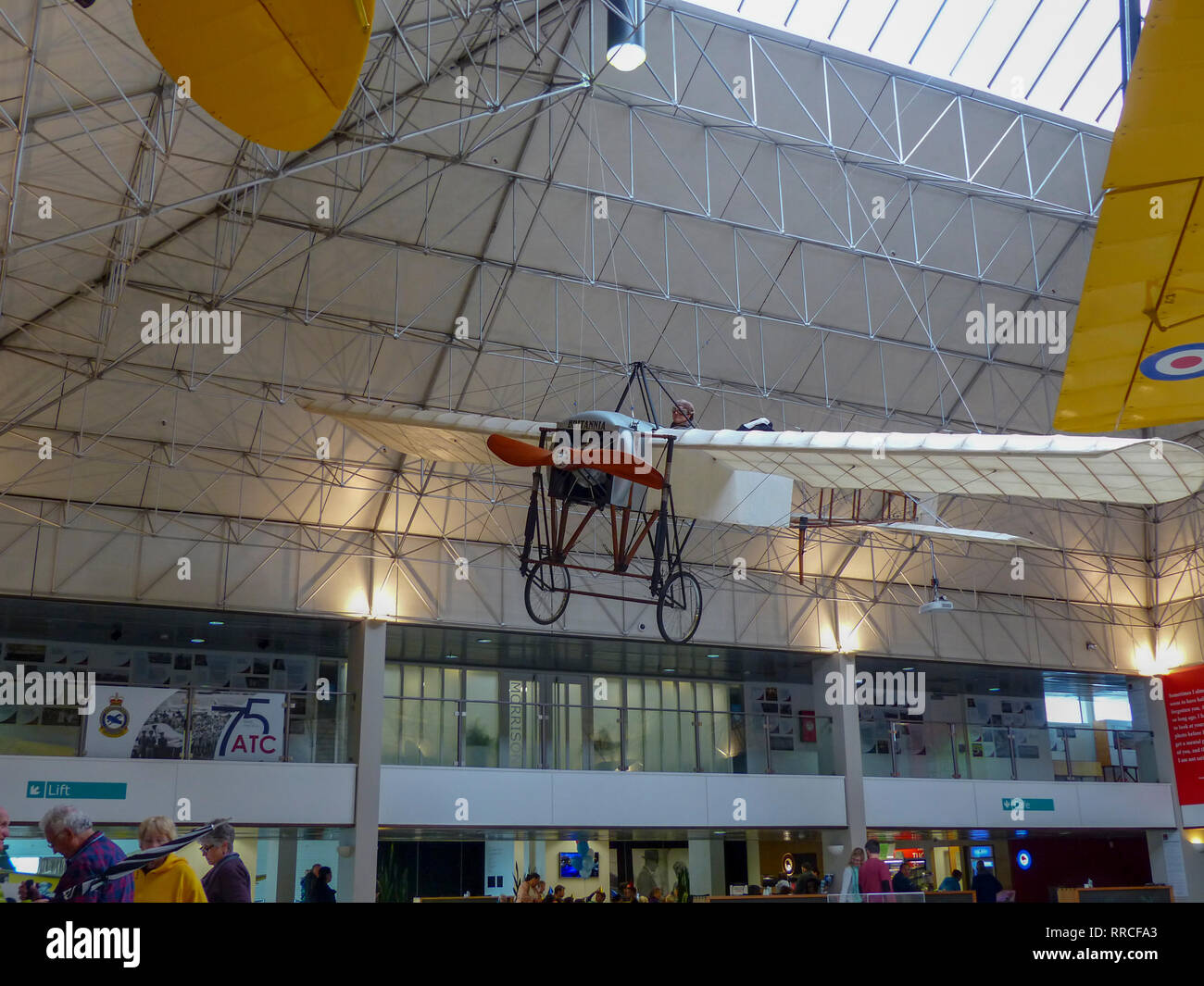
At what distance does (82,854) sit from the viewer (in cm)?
473

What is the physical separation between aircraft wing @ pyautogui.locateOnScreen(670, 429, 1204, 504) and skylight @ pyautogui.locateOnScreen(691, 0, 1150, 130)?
27.2ft

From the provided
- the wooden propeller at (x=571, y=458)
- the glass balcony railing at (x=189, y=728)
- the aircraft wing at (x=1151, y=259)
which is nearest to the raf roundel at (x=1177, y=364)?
the aircraft wing at (x=1151, y=259)

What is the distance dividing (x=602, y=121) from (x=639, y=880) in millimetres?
20429

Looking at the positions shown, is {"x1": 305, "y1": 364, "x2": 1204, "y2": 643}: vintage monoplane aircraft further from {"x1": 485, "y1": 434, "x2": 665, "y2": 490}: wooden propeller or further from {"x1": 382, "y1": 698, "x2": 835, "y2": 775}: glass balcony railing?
{"x1": 382, "y1": 698, "x2": 835, "y2": 775}: glass balcony railing

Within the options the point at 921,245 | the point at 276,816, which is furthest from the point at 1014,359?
the point at 276,816

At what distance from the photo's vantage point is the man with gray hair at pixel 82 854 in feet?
14.5

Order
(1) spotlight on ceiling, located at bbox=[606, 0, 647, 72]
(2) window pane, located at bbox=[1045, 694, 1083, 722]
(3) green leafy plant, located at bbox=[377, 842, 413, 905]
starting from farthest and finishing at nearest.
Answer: (2) window pane, located at bbox=[1045, 694, 1083, 722] → (3) green leafy plant, located at bbox=[377, 842, 413, 905] → (1) spotlight on ceiling, located at bbox=[606, 0, 647, 72]

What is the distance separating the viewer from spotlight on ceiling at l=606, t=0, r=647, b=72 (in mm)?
11109

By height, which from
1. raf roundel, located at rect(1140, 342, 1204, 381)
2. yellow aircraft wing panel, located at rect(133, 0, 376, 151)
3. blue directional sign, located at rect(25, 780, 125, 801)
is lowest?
blue directional sign, located at rect(25, 780, 125, 801)

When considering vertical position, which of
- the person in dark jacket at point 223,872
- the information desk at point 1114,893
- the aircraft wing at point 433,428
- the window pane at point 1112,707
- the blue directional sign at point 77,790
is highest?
the aircraft wing at point 433,428
